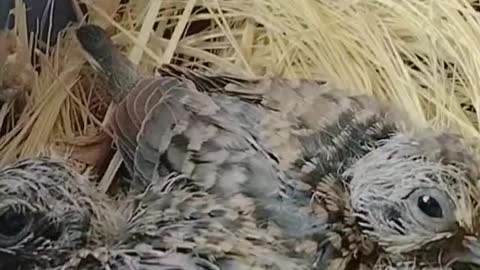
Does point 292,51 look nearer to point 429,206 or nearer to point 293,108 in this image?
point 293,108

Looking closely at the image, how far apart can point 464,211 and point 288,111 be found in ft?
0.49

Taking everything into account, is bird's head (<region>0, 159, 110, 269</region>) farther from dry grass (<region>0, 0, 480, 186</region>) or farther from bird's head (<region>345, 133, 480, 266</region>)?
bird's head (<region>345, 133, 480, 266</region>)

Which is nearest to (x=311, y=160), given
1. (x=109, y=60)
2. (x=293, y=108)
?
(x=293, y=108)

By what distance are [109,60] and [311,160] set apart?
0.17 metres

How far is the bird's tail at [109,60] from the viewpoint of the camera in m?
Result: 0.87

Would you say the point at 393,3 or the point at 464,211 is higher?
the point at 393,3

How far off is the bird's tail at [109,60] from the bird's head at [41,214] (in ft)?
0.25

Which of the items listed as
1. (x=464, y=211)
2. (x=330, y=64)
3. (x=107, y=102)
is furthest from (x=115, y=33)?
(x=464, y=211)

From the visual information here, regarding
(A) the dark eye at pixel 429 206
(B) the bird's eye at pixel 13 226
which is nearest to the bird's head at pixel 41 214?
(B) the bird's eye at pixel 13 226

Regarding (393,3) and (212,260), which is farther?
(393,3)

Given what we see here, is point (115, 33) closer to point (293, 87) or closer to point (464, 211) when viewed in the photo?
point (293, 87)

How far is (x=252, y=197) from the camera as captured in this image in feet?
2.72

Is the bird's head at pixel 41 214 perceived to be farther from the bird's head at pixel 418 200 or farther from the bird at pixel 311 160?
the bird's head at pixel 418 200

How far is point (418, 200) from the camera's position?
2.72 feet
